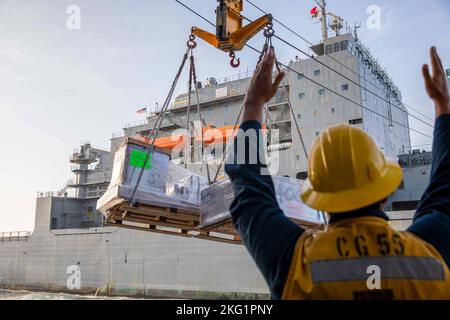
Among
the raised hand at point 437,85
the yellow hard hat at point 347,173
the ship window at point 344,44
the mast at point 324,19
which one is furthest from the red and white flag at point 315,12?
the yellow hard hat at point 347,173

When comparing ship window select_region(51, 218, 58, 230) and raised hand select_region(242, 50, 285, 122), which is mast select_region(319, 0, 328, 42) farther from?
raised hand select_region(242, 50, 285, 122)

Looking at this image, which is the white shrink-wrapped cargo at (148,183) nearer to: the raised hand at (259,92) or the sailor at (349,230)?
the raised hand at (259,92)

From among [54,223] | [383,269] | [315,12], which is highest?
[315,12]

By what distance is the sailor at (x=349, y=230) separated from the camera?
93 centimetres

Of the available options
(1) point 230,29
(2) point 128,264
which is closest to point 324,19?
(2) point 128,264

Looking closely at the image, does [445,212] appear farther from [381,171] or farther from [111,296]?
[111,296]

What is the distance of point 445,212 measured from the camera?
1.08m

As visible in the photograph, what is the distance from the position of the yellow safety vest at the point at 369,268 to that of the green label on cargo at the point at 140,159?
3.51m

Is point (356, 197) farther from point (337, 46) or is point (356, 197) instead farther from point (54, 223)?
point (54, 223)

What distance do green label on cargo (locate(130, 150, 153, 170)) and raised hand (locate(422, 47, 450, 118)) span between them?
3314 millimetres

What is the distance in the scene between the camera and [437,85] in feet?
4.35

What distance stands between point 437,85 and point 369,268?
72 cm
